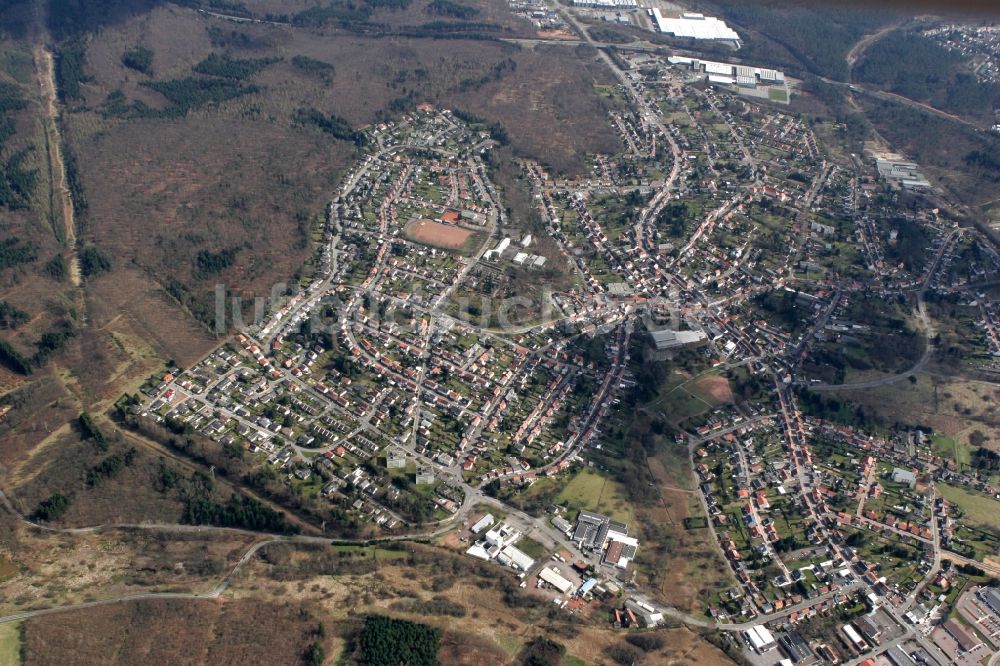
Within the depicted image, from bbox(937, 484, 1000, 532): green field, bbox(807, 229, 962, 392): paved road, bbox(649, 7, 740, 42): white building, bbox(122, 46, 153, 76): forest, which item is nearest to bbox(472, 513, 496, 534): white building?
bbox(807, 229, 962, 392): paved road

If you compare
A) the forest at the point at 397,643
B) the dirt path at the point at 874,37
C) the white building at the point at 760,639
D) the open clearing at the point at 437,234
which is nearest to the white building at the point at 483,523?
the forest at the point at 397,643

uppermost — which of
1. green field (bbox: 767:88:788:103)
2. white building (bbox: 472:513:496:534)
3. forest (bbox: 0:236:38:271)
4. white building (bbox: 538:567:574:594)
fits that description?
green field (bbox: 767:88:788:103)

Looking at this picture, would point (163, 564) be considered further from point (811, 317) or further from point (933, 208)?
point (933, 208)

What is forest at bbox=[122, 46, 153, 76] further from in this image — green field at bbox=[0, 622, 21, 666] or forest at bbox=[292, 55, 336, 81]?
green field at bbox=[0, 622, 21, 666]

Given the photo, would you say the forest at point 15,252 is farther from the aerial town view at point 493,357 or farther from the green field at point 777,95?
the green field at point 777,95

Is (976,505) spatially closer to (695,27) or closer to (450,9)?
(695,27)

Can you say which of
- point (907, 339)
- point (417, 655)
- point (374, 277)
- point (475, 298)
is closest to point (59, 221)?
point (374, 277)

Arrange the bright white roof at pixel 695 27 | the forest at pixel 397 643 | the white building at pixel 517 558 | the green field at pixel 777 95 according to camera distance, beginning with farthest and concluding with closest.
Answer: the bright white roof at pixel 695 27
the green field at pixel 777 95
the white building at pixel 517 558
the forest at pixel 397 643
